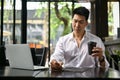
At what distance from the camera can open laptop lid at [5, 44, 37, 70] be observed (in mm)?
1941

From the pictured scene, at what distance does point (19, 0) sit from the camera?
245 inches

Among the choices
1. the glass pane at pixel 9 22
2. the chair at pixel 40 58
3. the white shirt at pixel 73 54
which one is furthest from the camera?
the glass pane at pixel 9 22

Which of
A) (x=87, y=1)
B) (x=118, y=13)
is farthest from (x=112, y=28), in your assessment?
(x=87, y=1)

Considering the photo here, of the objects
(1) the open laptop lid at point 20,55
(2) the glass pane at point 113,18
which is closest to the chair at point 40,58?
(1) the open laptop lid at point 20,55

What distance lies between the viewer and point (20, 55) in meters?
1.99

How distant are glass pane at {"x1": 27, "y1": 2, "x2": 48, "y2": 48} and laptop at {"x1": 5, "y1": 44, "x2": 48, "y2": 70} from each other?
4196 millimetres

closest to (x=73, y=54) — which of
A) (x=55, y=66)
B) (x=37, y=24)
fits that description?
(x=55, y=66)

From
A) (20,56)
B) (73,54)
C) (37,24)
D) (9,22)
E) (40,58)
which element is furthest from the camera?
(37,24)

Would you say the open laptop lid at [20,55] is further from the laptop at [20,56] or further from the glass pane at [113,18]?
the glass pane at [113,18]

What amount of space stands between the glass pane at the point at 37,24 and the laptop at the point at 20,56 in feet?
13.8

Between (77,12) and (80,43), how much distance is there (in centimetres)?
30

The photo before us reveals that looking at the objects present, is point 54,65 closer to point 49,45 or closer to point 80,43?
point 80,43

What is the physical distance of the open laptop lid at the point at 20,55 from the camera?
1941 millimetres

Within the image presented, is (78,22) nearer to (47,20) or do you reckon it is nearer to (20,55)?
(20,55)
